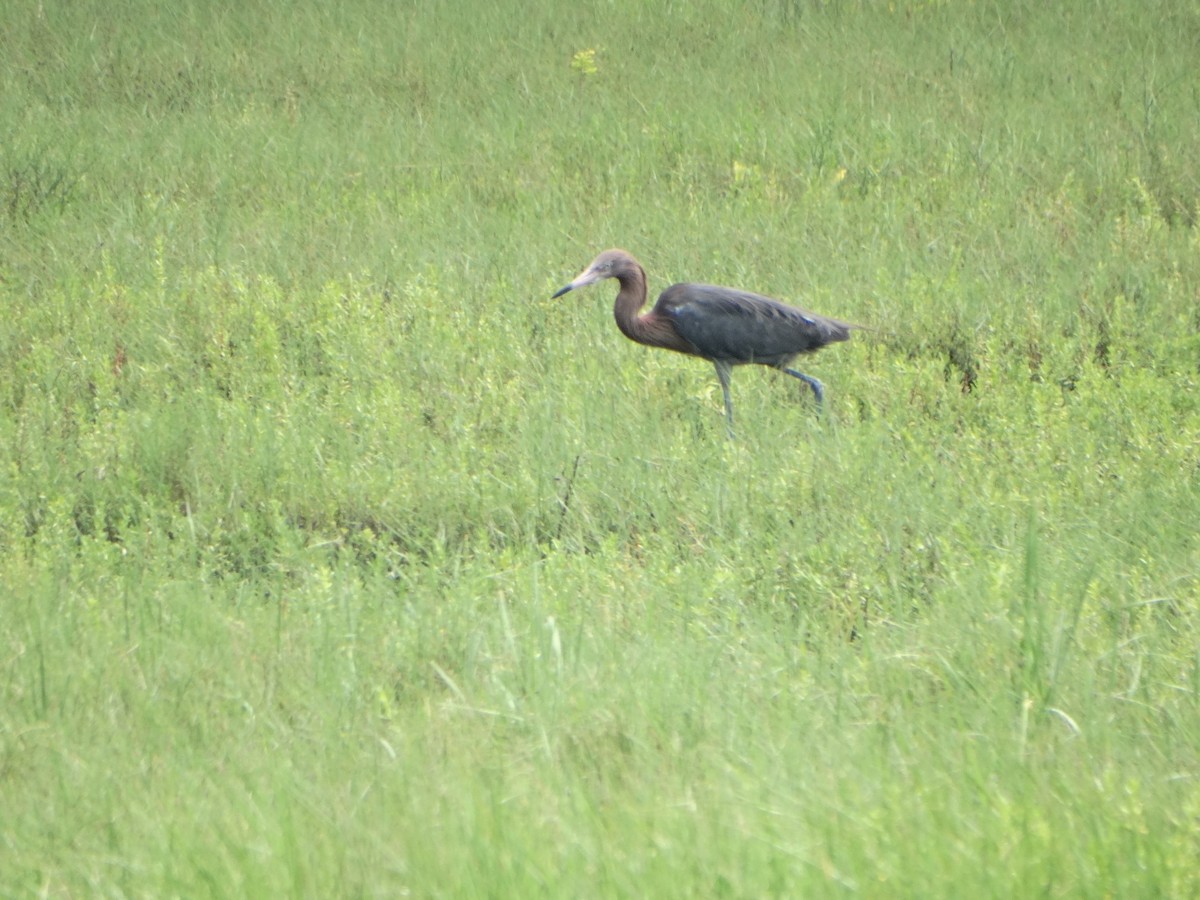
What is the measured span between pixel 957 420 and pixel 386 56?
276 inches

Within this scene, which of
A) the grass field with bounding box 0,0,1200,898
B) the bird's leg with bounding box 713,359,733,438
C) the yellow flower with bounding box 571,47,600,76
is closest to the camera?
the grass field with bounding box 0,0,1200,898

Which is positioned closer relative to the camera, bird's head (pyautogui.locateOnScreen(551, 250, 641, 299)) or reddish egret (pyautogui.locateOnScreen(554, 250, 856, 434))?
reddish egret (pyautogui.locateOnScreen(554, 250, 856, 434))

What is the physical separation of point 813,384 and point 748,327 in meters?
0.40

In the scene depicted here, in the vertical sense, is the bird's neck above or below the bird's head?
below

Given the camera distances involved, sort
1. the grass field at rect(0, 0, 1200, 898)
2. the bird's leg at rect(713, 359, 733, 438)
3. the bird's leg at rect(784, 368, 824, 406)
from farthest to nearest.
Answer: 1. the bird's leg at rect(713, 359, 733, 438)
2. the bird's leg at rect(784, 368, 824, 406)
3. the grass field at rect(0, 0, 1200, 898)

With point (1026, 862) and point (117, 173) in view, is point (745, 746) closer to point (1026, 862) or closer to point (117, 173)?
point (1026, 862)

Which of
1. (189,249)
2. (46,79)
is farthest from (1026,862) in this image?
(46,79)

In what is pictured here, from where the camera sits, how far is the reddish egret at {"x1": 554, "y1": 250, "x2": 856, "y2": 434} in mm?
6297

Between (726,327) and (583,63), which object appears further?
(583,63)

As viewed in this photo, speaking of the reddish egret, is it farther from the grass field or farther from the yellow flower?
the yellow flower

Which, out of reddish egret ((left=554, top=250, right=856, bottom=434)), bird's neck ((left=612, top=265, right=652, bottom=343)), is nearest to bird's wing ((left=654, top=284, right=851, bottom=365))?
reddish egret ((left=554, top=250, right=856, bottom=434))

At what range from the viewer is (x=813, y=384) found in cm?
625

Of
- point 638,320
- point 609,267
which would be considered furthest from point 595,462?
point 609,267

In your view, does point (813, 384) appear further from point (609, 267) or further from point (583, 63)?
point (583, 63)
